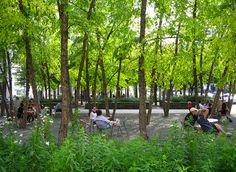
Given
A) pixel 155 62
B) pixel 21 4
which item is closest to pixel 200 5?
pixel 155 62

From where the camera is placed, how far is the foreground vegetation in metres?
4.46

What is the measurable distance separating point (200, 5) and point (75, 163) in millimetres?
15586

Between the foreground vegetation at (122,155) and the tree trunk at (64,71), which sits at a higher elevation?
the tree trunk at (64,71)

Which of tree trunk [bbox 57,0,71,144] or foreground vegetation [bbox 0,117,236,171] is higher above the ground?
tree trunk [bbox 57,0,71,144]

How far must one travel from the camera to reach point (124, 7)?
18.8 m

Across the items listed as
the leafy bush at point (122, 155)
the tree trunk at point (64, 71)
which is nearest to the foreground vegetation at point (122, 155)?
the leafy bush at point (122, 155)

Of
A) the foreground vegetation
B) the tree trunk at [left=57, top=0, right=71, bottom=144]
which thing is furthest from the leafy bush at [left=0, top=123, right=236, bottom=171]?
the tree trunk at [left=57, top=0, right=71, bottom=144]

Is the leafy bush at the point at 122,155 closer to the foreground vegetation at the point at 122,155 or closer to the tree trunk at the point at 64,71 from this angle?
the foreground vegetation at the point at 122,155

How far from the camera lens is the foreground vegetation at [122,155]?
4461 mm

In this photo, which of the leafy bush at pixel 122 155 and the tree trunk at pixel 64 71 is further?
the tree trunk at pixel 64 71

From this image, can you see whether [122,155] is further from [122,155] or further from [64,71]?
[64,71]

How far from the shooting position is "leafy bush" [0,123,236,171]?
4.46m

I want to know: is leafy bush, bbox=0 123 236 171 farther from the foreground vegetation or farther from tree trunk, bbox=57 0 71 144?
tree trunk, bbox=57 0 71 144

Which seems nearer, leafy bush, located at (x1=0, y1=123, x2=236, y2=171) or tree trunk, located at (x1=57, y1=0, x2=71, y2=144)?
leafy bush, located at (x1=0, y1=123, x2=236, y2=171)
